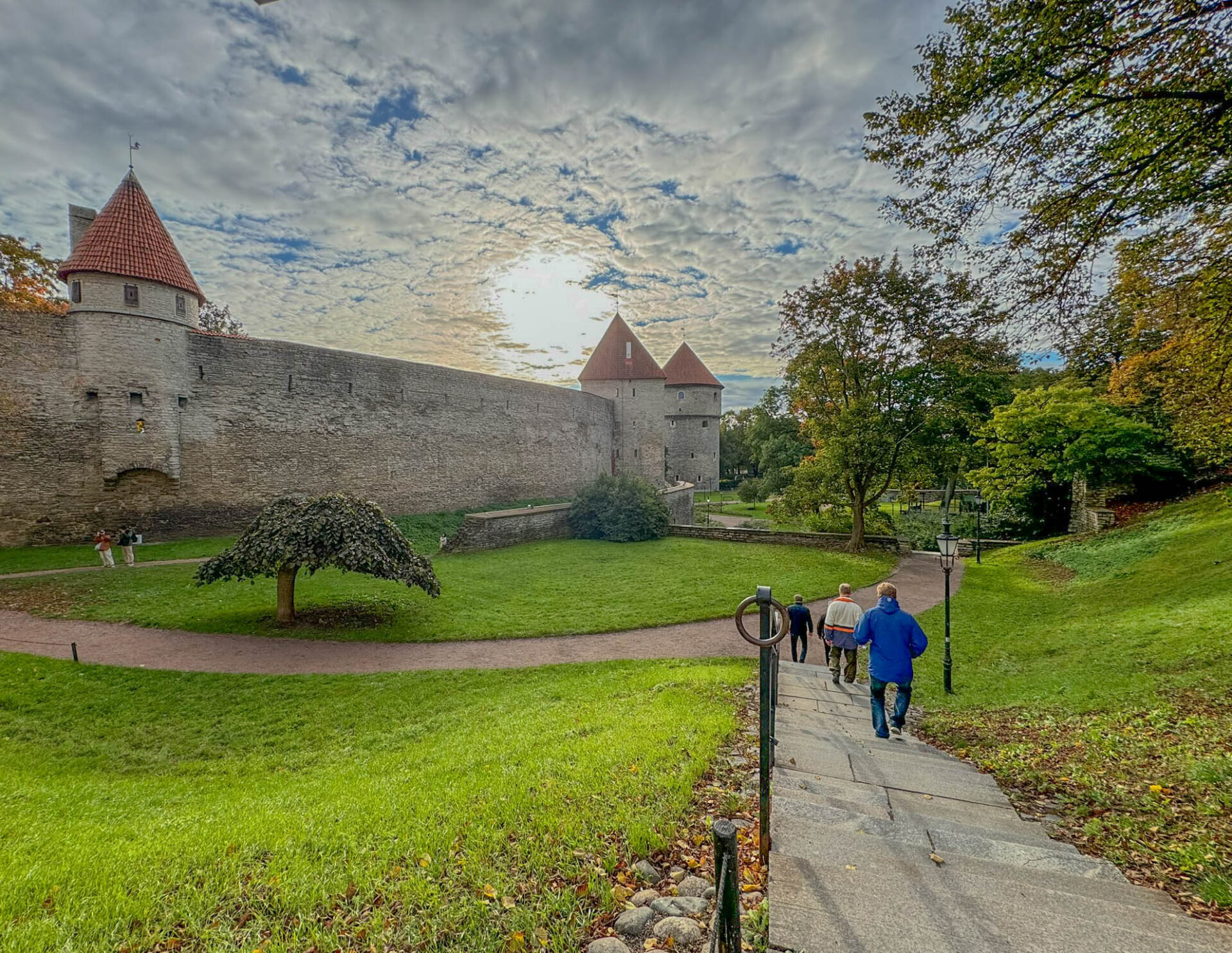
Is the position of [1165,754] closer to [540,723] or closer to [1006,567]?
[540,723]

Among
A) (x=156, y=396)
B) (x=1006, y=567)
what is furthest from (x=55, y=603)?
(x=1006, y=567)

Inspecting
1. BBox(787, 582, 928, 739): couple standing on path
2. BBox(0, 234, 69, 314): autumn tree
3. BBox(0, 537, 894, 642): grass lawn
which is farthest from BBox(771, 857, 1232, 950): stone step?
BBox(0, 234, 69, 314): autumn tree

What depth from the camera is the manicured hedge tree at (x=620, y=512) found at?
21031mm

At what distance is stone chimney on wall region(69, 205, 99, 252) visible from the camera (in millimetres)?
14102

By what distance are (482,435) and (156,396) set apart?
11.0m

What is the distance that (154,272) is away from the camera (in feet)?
44.9

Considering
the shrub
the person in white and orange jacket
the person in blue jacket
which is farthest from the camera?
the shrub

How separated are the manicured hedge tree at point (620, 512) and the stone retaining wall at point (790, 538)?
1.15 metres

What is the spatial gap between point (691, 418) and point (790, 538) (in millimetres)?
23686

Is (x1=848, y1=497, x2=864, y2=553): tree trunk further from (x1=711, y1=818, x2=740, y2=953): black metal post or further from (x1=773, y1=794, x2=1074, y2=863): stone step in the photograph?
(x1=711, y1=818, x2=740, y2=953): black metal post

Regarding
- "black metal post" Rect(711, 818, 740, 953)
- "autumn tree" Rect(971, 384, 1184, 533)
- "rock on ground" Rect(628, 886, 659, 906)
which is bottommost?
"rock on ground" Rect(628, 886, 659, 906)

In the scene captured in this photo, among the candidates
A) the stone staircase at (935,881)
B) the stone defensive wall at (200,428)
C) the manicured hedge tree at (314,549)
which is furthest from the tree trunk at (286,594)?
the stone staircase at (935,881)

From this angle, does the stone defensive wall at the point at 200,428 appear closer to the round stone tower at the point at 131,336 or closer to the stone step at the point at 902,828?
the round stone tower at the point at 131,336

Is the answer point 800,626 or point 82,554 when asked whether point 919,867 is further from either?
point 82,554
